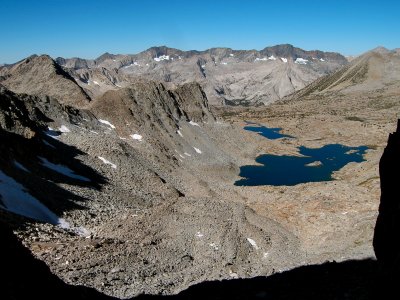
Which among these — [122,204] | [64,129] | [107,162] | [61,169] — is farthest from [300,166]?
[61,169]

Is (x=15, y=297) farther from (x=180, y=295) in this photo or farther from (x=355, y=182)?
(x=355, y=182)

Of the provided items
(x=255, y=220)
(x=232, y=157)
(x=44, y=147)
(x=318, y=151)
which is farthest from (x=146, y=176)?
(x=318, y=151)

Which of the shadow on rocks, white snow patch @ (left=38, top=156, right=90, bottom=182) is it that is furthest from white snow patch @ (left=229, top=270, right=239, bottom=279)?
white snow patch @ (left=38, top=156, right=90, bottom=182)

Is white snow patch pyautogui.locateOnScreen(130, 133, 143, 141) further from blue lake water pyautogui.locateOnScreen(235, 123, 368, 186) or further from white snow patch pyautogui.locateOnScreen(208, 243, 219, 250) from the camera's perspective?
white snow patch pyautogui.locateOnScreen(208, 243, 219, 250)

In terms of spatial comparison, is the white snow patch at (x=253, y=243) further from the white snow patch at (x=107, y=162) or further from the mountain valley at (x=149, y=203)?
the white snow patch at (x=107, y=162)

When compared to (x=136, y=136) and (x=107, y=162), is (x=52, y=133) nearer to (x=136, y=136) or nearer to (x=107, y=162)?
(x=107, y=162)

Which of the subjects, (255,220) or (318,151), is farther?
(318,151)

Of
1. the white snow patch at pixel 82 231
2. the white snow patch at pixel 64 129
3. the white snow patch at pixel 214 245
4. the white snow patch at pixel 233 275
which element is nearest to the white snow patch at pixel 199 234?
the white snow patch at pixel 214 245
